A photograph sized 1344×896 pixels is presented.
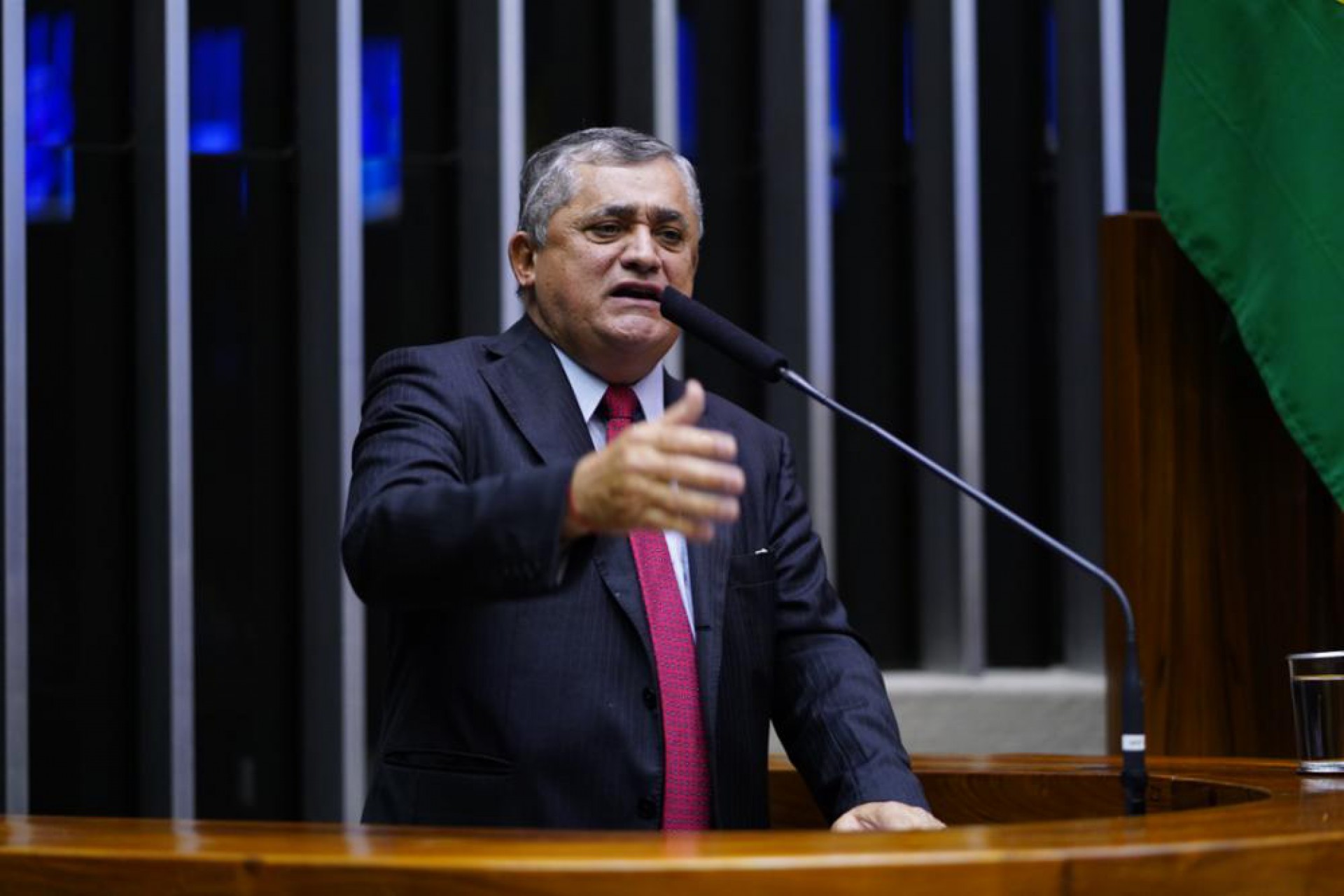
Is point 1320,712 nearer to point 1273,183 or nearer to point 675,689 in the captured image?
point 675,689

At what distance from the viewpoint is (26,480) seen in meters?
3.71

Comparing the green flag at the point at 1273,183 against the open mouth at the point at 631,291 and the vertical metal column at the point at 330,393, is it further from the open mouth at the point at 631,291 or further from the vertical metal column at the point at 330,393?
the vertical metal column at the point at 330,393

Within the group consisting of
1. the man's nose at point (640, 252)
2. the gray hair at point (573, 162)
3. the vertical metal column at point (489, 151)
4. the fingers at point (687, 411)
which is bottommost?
the fingers at point (687, 411)

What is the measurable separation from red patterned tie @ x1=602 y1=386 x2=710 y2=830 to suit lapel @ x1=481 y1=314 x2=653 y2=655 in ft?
0.08

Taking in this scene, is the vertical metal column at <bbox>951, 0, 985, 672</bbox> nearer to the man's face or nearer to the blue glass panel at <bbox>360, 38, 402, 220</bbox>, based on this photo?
the blue glass panel at <bbox>360, 38, 402, 220</bbox>

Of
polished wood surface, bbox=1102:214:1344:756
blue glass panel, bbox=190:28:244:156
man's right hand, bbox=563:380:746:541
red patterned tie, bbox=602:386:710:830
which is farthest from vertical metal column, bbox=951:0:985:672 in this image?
man's right hand, bbox=563:380:746:541

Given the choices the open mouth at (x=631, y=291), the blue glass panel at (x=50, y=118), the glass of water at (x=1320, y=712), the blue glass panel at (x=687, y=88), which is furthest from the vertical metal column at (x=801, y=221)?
the glass of water at (x=1320, y=712)

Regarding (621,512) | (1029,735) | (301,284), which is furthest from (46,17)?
(621,512)

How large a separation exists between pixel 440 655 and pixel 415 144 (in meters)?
2.09

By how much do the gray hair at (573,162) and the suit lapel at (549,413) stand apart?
14 centimetres

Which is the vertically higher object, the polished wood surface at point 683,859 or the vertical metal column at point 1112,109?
the vertical metal column at point 1112,109

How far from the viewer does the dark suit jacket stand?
6.43 ft

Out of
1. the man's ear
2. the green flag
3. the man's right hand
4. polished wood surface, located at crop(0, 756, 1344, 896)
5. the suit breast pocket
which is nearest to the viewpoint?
polished wood surface, located at crop(0, 756, 1344, 896)

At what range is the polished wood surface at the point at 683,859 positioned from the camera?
123cm
